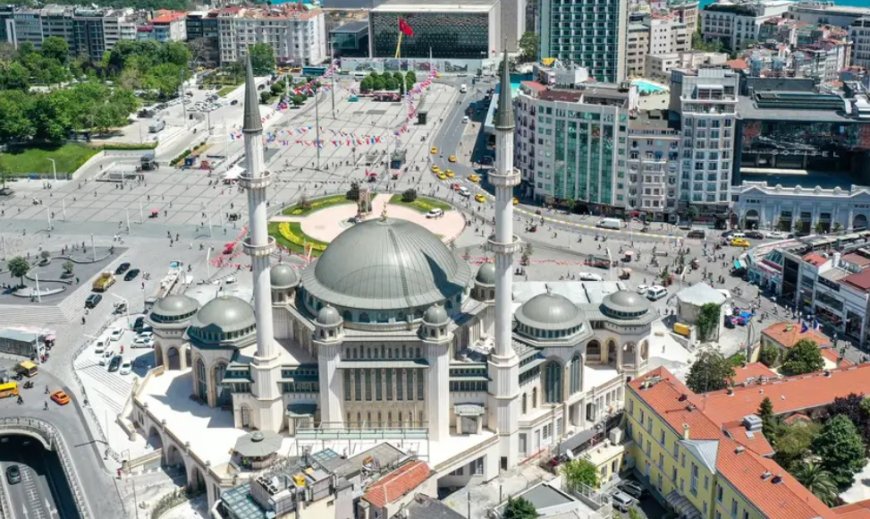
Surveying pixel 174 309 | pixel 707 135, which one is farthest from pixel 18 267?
pixel 707 135

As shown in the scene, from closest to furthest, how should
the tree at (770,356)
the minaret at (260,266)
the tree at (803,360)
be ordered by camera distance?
1. the minaret at (260,266)
2. the tree at (803,360)
3. the tree at (770,356)

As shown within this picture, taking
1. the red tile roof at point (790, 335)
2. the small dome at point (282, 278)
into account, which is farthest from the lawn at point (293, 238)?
the red tile roof at point (790, 335)

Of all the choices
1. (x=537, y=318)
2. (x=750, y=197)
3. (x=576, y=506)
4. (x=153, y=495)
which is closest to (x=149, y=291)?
(x=153, y=495)

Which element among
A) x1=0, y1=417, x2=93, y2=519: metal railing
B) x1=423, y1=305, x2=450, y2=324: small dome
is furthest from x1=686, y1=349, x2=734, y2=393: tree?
x1=0, y1=417, x2=93, y2=519: metal railing

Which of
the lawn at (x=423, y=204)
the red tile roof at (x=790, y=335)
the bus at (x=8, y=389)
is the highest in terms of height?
the lawn at (x=423, y=204)

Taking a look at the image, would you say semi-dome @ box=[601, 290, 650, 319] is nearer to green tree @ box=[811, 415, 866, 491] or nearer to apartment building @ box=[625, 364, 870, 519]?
apartment building @ box=[625, 364, 870, 519]

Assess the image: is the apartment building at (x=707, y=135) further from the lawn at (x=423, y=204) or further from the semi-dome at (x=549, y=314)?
the semi-dome at (x=549, y=314)
